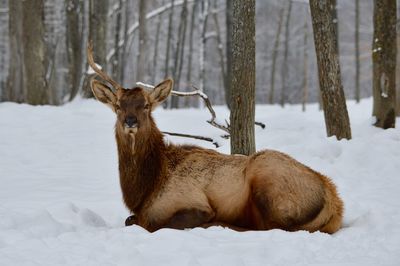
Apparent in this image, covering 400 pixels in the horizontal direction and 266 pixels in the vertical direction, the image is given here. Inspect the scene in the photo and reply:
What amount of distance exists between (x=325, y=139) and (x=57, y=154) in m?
5.04

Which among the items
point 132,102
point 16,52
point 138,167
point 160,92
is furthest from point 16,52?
point 138,167

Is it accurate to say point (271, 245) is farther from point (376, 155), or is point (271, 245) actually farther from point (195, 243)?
point (376, 155)

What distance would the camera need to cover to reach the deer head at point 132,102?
5.68 m

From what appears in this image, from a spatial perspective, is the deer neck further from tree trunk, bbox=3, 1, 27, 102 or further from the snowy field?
tree trunk, bbox=3, 1, 27, 102

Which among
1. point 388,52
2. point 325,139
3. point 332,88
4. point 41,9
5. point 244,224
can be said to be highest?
point 41,9

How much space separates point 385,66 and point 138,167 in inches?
255

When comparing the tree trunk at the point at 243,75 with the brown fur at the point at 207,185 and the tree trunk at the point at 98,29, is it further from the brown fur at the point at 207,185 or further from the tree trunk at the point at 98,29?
the tree trunk at the point at 98,29

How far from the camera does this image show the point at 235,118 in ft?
23.0

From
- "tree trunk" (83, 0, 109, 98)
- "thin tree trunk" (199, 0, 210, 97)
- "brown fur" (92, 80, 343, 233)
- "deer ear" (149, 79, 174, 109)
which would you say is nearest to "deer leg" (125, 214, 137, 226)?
"brown fur" (92, 80, 343, 233)

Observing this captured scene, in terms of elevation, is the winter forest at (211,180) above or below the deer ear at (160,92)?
below

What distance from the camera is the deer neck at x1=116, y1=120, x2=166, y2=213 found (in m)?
5.75

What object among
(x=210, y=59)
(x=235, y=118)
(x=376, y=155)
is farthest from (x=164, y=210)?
(x=210, y=59)

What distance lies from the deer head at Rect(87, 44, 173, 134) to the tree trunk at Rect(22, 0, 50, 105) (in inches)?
358

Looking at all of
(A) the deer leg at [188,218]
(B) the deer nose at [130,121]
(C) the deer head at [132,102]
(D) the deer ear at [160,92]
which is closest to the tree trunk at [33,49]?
(C) the deer head at [132,102]
